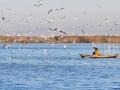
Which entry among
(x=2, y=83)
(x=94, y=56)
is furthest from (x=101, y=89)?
(x=94, y=56)

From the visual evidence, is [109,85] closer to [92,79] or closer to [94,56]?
[92,79]

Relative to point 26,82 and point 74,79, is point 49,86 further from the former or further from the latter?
point 74,79

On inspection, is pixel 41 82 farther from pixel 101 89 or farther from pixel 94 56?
pixel 94 56

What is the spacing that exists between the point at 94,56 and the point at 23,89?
64.3 metres

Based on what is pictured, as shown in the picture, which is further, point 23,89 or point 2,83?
point 2,83

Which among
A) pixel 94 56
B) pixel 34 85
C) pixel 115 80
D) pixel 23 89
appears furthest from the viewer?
pixel 94 56

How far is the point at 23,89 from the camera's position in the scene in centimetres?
5400

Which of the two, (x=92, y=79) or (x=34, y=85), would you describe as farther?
(x=92, y=79)

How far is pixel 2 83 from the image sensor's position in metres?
60.2

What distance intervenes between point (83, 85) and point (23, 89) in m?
6.75

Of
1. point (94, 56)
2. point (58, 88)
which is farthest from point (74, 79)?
point (94, 56)

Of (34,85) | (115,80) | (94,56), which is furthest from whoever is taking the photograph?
(94,56)

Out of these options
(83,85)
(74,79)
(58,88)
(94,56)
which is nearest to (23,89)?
(58,88)

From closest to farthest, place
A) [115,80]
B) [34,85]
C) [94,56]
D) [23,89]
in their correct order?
[23,89]
[34,85]
[115,80]
[94,56]
